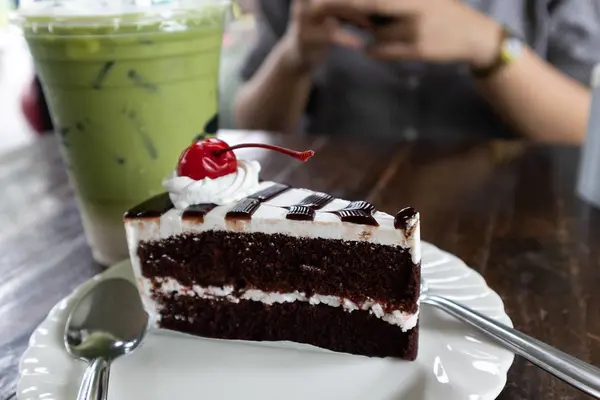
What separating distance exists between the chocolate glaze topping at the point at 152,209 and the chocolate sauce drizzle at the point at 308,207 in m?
0.17

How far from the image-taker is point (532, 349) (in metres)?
0.63

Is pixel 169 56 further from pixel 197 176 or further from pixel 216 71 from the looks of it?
pixel 197 176

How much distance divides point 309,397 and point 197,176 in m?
0.32

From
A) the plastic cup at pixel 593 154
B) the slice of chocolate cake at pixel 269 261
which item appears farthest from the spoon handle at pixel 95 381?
the plastic cup at pixel 593 154

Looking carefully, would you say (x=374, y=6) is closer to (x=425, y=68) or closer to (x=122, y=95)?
(x=425, y=68)

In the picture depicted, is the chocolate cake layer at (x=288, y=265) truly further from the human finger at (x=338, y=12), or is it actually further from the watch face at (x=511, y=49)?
the watch face at (x=511, y=49)

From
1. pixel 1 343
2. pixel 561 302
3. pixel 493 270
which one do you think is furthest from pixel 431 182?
pixel 1 343

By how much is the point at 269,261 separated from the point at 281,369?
152mm

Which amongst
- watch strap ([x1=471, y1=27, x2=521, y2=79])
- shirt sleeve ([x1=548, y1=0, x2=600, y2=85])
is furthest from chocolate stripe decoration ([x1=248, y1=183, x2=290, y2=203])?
shirt sleeve ([x1=548, y1=0, x2=600, y2=85])

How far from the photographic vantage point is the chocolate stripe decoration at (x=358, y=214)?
28.4 inches

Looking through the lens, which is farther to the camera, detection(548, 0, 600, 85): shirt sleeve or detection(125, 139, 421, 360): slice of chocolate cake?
detection(548, 0, 600, 85): shirt sleeve

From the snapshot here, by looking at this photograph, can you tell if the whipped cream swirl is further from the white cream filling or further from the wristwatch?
the wristwatch

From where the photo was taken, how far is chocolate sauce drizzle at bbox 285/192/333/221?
28.8 inches

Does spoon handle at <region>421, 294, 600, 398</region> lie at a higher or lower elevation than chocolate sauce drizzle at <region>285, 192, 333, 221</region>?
lower
